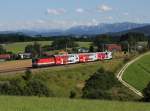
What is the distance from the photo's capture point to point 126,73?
81688 mm

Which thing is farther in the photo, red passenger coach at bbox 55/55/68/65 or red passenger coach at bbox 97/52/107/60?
red passenger coach at bbox 97/52/107/60

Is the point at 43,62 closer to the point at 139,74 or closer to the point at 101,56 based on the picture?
the point at 139,74

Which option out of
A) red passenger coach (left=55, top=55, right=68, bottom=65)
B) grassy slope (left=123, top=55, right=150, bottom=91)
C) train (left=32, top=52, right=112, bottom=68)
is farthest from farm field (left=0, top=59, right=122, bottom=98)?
grassy slope (left=123, top=55, right=150, bottom=91)

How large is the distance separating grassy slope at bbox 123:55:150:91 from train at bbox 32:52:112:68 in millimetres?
11629

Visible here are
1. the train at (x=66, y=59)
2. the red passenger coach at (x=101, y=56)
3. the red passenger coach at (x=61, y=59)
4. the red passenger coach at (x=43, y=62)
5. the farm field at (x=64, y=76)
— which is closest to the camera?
the farm field at (x=64, y=76)

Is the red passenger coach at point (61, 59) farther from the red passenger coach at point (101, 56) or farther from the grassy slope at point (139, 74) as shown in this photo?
the red passenger coach at point (101, 56)

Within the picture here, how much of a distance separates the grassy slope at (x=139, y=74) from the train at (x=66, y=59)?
11.6 metres

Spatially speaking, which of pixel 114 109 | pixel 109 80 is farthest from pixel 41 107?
pixel 109 80

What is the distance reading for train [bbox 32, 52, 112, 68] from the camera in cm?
8800

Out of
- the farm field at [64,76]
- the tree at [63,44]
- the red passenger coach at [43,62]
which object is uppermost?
the red passenger coach at [43,62]

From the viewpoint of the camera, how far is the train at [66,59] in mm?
88000

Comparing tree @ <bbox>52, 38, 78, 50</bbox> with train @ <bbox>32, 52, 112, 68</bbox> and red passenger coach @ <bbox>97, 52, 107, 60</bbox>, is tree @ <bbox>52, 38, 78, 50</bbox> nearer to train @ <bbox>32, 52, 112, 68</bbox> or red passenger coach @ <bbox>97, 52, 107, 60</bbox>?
train @ <bbox>32, 52, 112, 68</bbox>

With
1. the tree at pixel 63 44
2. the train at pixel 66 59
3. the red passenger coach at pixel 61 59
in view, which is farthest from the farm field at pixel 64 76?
the tree at pixel 63 44

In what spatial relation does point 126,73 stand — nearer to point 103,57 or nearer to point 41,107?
point 103,57
